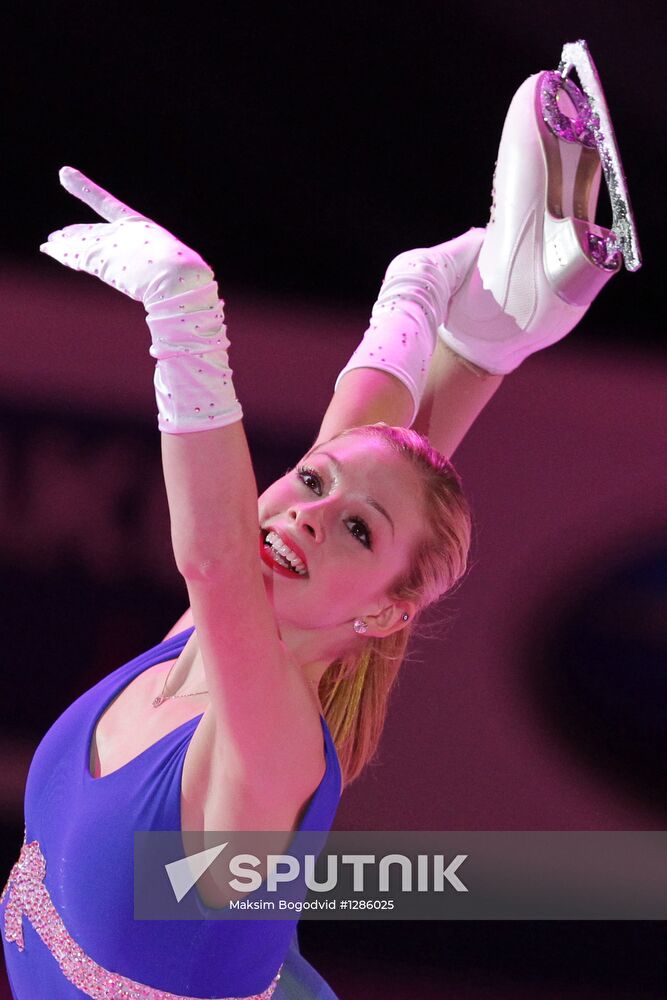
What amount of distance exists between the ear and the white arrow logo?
0.32m

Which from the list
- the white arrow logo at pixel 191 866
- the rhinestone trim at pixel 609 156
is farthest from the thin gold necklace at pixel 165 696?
the rhinestone trim at pixel 609 156

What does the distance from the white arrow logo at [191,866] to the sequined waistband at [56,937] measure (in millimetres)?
144

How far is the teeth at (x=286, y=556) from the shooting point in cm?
143

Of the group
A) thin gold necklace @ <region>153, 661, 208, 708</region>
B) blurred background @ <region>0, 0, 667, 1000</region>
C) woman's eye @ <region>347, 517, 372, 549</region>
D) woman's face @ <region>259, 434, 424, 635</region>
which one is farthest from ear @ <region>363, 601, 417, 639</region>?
blurred background @ <region>0, 0, 667, 1000</region>

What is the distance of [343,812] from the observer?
8.84 ft

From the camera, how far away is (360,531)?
4.77 ft

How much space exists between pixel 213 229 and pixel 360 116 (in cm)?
38

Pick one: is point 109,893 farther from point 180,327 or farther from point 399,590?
point 180,327

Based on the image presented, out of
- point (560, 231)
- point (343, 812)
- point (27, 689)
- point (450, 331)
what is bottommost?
point (343, 812)

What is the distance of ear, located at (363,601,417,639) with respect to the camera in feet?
4.98

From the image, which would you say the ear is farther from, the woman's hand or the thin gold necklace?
the woman's hand

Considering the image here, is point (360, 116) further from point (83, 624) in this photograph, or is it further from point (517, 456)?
point (83, 624)

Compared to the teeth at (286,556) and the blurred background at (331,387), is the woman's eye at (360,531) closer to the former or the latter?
the teeth at (286,556)

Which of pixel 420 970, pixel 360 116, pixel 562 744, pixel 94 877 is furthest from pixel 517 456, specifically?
pixel 94 877
